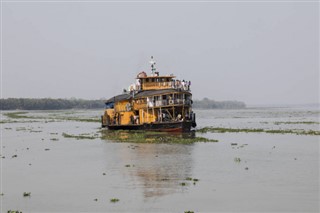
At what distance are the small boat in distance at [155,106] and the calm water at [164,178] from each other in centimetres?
1464

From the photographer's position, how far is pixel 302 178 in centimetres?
2795

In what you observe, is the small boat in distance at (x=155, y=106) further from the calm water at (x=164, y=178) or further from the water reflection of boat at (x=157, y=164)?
the calm water at (x=164, y=178)

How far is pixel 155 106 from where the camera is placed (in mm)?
62281

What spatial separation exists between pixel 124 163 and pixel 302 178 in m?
13.6

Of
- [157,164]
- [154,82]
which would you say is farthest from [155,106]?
[157,164]

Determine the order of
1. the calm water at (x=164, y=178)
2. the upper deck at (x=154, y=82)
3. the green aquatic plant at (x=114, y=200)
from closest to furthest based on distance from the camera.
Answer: the calm water at (x=164, y=178) < the green aquatic plant at (x=114, y=200) < the upper deck at (x=154, y=82)

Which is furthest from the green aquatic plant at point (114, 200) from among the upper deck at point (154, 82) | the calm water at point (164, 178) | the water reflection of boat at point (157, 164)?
the upper deck at point (154, 82)

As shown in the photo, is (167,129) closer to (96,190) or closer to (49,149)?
(49,149)

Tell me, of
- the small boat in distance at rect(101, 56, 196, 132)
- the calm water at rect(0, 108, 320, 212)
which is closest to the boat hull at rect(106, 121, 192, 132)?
the small boat in distance at rect(101, 56, 196, 132)

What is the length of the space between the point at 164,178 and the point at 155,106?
34.2 meters

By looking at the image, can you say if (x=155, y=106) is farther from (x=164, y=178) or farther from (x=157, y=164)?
(x=164, y=178)

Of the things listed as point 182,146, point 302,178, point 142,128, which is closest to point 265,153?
point 182,146

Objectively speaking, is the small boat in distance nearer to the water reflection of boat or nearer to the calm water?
the water reflection of boat

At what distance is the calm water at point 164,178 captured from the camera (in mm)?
22203
